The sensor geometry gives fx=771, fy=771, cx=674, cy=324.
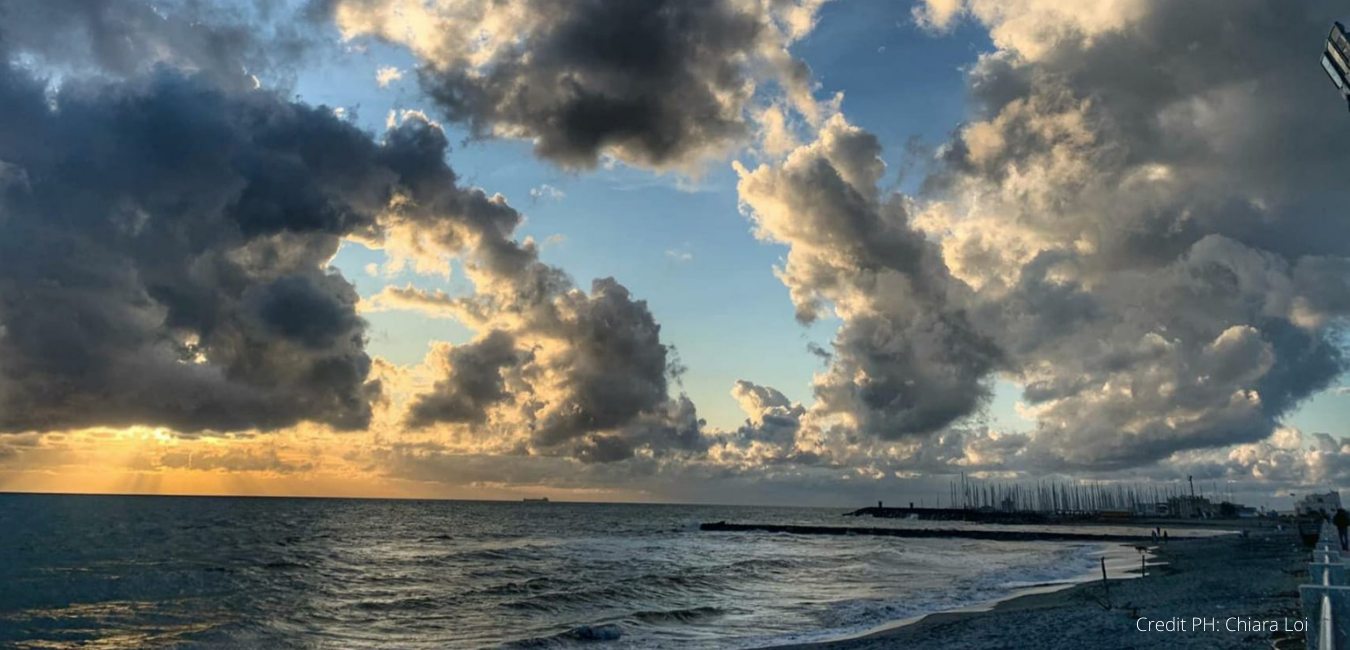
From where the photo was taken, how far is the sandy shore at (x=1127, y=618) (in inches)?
868

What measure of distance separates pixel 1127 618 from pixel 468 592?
128 ft

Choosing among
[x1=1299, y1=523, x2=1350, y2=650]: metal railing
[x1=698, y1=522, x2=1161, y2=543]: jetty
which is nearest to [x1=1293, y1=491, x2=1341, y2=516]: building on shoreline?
[x1=698, y1=522, x2=1161, y2=543]: jetty

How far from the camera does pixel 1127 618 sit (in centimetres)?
2697

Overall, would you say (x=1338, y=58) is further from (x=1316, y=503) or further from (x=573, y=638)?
(x=1316, y=503)

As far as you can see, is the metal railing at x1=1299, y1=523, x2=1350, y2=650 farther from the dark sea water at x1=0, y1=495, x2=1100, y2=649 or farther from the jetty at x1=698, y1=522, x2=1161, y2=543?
the jetty at x1=698, y1=522, x2=1161, y2=543

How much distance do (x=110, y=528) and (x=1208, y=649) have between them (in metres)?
143

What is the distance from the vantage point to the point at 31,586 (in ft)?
173

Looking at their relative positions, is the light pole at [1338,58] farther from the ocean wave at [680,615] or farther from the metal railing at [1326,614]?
the ocean wave at [680,615]

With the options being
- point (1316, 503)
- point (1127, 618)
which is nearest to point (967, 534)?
point (1316, 503)

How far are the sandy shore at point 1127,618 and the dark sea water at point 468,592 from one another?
409 cm

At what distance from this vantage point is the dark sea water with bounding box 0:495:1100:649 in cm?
3550

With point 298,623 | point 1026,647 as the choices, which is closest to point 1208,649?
point 1026,647

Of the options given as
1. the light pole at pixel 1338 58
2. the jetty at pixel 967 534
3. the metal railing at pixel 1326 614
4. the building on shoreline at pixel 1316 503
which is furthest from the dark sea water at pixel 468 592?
the building on shoreline at pixel 1316 503

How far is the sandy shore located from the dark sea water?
409 centimetres
